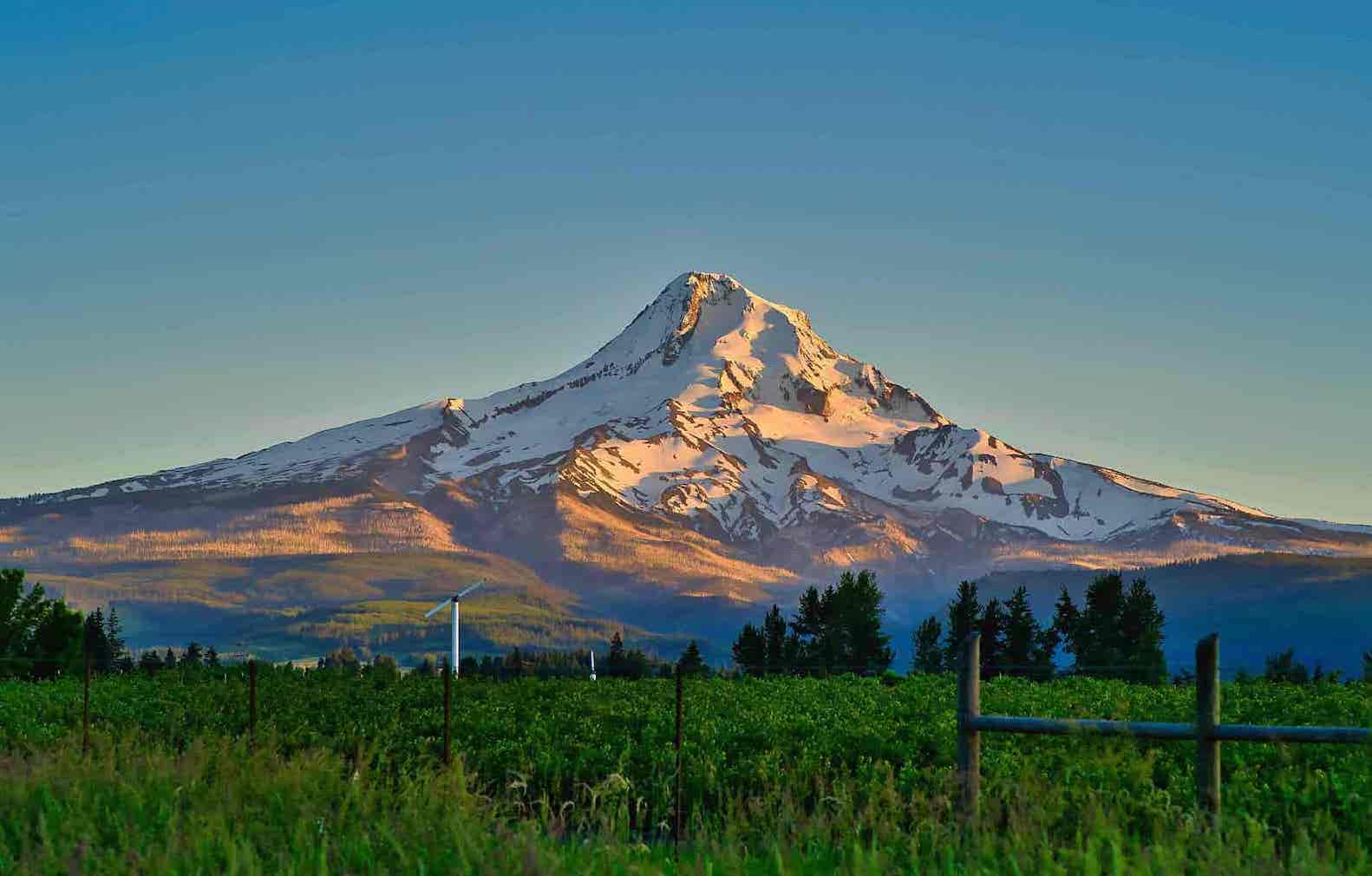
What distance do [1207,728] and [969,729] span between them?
1922 mm

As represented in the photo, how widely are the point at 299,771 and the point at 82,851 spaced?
3.74 meters

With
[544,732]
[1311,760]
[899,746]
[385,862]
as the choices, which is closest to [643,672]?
[544,732]

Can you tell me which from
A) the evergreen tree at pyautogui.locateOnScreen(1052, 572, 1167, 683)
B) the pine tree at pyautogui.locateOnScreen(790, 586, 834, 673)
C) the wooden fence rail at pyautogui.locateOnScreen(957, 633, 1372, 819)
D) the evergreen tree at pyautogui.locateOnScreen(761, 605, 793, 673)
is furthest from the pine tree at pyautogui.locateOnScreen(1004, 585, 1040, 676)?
the wooden fence rail at pyautogui.locateOnScreen(957, 633, 1372, 819)

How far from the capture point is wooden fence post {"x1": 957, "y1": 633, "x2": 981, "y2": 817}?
1191 centimetres

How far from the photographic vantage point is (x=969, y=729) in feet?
40.0

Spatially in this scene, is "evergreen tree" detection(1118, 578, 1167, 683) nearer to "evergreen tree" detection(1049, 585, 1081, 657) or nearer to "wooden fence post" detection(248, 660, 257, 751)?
"evergreen tree" detection(1049, 585, 1081, 657)

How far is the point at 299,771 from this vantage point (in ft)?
41.5

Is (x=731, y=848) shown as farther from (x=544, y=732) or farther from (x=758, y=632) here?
(x=758, y=632)

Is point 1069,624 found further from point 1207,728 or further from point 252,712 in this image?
point 1207,728

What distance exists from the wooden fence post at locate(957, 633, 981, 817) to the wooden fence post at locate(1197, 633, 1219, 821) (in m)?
1.69

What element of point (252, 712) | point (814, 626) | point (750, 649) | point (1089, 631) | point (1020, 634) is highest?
point (252, 712)

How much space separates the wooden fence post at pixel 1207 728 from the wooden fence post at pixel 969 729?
5.55ft

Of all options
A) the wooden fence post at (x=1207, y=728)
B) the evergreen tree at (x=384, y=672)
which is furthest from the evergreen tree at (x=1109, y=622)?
the wooden fence post at (x=1207, y=728)

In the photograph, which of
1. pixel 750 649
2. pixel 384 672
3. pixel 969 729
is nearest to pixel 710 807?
pixel 969 729
